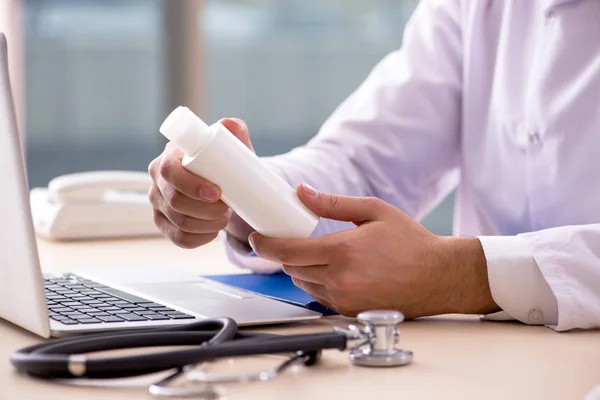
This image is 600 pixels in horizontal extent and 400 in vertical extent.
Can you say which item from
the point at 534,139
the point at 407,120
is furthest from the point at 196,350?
the point at 407,120

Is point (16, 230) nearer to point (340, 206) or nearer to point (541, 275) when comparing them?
point (340, 206)

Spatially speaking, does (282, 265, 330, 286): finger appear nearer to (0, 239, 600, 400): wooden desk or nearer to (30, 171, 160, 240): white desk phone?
(0, 239, 600, 400): wooden desk

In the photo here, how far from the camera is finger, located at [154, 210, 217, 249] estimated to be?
1.19m

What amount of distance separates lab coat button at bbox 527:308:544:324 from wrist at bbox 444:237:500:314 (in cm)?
4

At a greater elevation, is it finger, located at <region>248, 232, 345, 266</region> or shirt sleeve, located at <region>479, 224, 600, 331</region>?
finger, located at <region>248, 232, 345, 266</region>

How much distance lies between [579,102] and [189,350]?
796mm

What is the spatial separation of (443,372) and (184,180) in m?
0.34

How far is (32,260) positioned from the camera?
824mm

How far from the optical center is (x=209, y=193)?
0.91m

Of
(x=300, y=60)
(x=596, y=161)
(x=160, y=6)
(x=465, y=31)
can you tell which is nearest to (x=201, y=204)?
(x=596, y=161)

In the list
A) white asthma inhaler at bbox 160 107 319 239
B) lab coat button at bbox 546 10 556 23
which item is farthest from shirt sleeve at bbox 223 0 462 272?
white asthma inhaler at bbox 160 107 319 239

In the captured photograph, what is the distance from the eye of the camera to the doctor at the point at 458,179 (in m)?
0.99

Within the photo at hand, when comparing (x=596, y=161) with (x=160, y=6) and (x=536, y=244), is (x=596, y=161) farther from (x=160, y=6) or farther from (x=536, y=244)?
(x=160, y=6)

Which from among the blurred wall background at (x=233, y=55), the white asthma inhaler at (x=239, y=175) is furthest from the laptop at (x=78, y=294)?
the blurred wall background at (x=233, y=55)
